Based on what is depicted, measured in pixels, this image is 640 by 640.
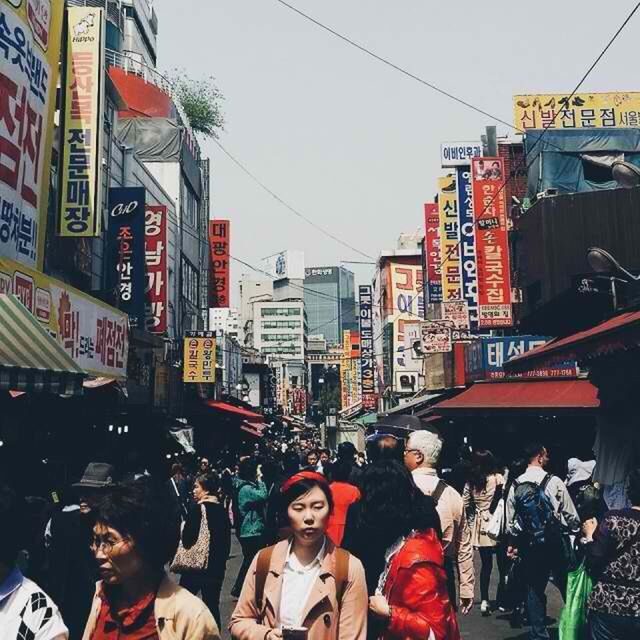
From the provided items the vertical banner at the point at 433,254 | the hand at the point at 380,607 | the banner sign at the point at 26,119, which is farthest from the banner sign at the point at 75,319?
the vertical banner at the point at 433,254

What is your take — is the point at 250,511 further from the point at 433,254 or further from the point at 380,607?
the point at 433,254

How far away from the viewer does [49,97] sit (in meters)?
14.2

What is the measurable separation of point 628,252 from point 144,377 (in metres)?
11.9

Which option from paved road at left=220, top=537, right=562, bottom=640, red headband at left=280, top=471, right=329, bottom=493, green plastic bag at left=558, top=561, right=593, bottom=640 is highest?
red headband at left=280, top=471, right=329, bottom=493

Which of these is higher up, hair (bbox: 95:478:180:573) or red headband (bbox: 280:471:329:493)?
red headband (bbox: 280:471:329:493)

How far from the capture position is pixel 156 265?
942 inches

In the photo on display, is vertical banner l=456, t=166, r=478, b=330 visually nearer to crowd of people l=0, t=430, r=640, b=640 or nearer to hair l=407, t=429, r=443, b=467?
crowd of people l=0, t=430, r=640, b=640

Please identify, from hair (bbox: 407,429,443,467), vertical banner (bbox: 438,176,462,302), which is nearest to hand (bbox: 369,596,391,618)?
hair (bbox: 407,429,443,467)

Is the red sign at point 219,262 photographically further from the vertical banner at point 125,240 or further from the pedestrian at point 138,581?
A: the pedestrian at point 138,581

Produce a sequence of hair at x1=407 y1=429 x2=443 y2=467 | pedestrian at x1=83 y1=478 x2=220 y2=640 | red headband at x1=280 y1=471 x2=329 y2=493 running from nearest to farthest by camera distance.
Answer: pedestrian at x1=83 y1=478 x2=220 y2=640 < red headband at x1=280 y1=471 x2=329 y2=493 < hair at x1=407 y1=429 x2=443 y2=467

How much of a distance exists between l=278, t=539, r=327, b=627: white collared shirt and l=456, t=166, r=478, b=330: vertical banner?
25312mm

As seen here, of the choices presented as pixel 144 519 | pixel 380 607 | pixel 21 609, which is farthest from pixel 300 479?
pixel 21 609

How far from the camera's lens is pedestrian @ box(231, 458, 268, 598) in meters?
11.0

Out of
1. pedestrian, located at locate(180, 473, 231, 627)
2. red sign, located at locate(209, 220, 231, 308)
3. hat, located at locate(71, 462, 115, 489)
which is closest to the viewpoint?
hat, located at locate(71, 462, 115, 489)
